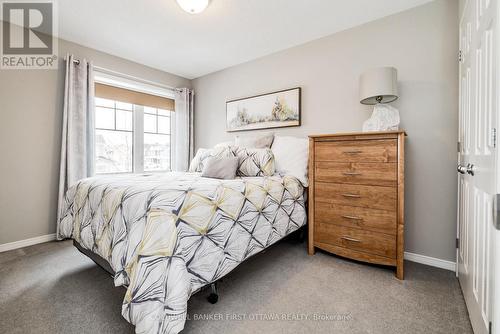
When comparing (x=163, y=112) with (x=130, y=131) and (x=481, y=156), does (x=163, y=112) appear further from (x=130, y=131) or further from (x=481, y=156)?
(x=481, y=156)

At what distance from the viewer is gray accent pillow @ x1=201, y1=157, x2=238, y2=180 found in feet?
7.14

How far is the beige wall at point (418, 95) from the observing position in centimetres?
192

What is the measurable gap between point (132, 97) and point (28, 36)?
116 cm

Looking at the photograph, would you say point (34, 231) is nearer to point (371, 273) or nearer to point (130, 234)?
point (130, 234)

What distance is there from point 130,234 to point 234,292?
0.85 m

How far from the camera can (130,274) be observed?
1.08 metres

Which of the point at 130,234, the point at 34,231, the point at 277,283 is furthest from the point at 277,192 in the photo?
the point at 34,231

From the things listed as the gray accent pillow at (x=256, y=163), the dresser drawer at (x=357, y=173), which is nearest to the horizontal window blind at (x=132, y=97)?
the gray accent pillow at (x=256, y=163)

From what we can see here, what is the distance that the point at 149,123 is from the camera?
361 centimetres

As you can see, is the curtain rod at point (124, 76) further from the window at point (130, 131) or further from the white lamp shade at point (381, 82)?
the white lamp shade at point (381, 82)

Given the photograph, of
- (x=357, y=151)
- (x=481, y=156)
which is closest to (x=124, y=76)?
(x=357, y=151)

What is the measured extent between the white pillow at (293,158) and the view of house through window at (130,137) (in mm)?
2160

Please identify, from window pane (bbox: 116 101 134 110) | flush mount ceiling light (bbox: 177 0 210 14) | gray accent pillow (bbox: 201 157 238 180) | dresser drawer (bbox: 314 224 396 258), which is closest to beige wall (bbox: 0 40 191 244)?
window pane (bbox: 116 101 134 110)

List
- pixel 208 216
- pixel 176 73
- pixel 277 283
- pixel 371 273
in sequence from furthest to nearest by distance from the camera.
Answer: pixel 176 73 → pixel 371 273 → pixel 277 283 → pixel 208 216
